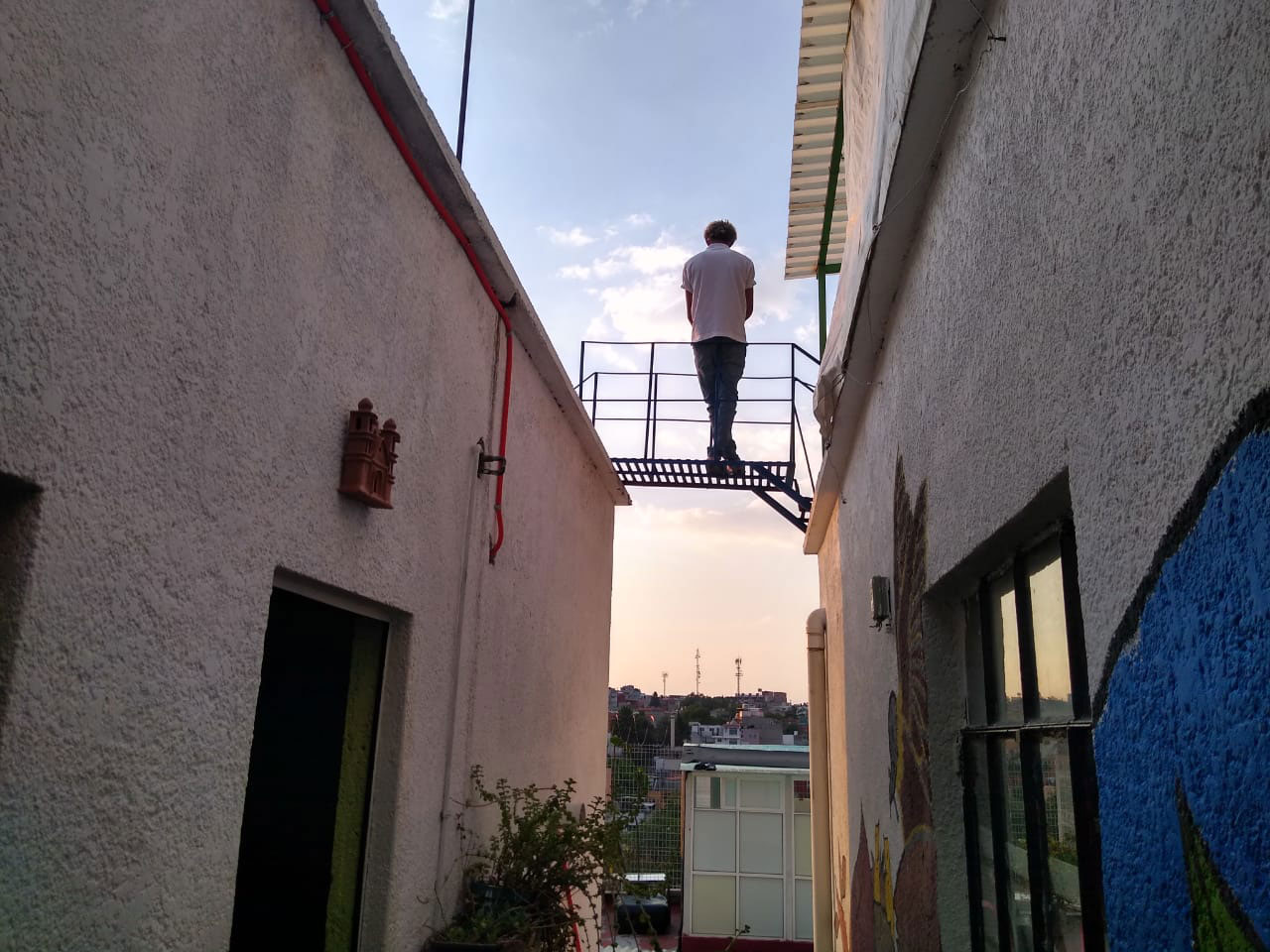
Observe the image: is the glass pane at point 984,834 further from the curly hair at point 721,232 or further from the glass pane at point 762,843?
the glass pane at point 762,843

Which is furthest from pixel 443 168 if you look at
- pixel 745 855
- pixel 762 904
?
pixel 762 904

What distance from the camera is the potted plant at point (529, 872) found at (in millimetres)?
4070

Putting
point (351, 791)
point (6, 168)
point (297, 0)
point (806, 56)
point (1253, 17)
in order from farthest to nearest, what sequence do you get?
point (806, 56) < point (351, 791) < point (297, 0) < point (6, 168) < point (1253, 17)

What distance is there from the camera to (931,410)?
297 cm

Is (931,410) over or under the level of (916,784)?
over

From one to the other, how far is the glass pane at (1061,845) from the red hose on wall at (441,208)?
2930 millimetres

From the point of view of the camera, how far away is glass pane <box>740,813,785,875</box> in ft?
49.1

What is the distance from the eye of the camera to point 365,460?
3.15 metres

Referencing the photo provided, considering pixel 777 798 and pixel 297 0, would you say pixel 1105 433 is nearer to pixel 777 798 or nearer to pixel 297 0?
pixel 297 0

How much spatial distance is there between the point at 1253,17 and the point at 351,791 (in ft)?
11.6

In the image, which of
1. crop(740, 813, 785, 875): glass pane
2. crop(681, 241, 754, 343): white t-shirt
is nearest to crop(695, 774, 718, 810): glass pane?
crop(740, 813, 785, 875): glass pane

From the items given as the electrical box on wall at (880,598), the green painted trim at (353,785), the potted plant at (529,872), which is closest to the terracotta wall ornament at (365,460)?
the green painted trim at (353,785)

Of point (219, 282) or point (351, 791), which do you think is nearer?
point (219, 282)

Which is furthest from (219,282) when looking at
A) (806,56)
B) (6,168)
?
(806,56)
